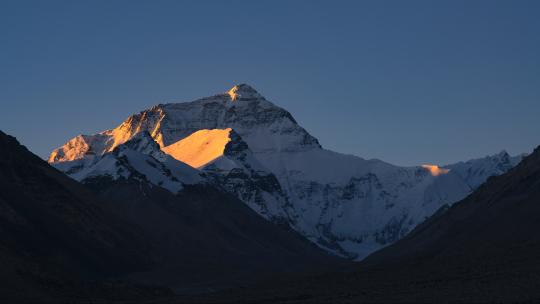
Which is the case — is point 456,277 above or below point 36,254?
below

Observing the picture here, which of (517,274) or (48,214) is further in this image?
(48,214)

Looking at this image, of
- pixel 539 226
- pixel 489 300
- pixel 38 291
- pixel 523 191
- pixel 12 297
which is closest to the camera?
pixel 489 300

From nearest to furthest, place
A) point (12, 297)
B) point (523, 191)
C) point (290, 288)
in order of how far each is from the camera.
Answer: point (12, 297) → point (290, 288) → point (523, 191)

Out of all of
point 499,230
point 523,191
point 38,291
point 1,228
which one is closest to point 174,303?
point 38,291

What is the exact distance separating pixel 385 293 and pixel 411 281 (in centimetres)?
1086

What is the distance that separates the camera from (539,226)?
6358 inches

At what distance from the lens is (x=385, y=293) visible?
117 meters

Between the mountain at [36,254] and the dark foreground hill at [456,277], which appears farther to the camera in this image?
the mountain at [36,254]

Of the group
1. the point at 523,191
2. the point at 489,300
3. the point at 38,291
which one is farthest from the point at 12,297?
the point at 523,191

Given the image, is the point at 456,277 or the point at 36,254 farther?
the point at 36,254

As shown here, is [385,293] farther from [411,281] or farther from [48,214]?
[48,214]

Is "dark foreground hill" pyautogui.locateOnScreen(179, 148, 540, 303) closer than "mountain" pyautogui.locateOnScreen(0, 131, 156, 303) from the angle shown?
Yes

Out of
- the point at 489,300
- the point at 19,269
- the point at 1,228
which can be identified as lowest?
the point at 489,300

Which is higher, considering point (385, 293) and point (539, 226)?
point (539, 226)
